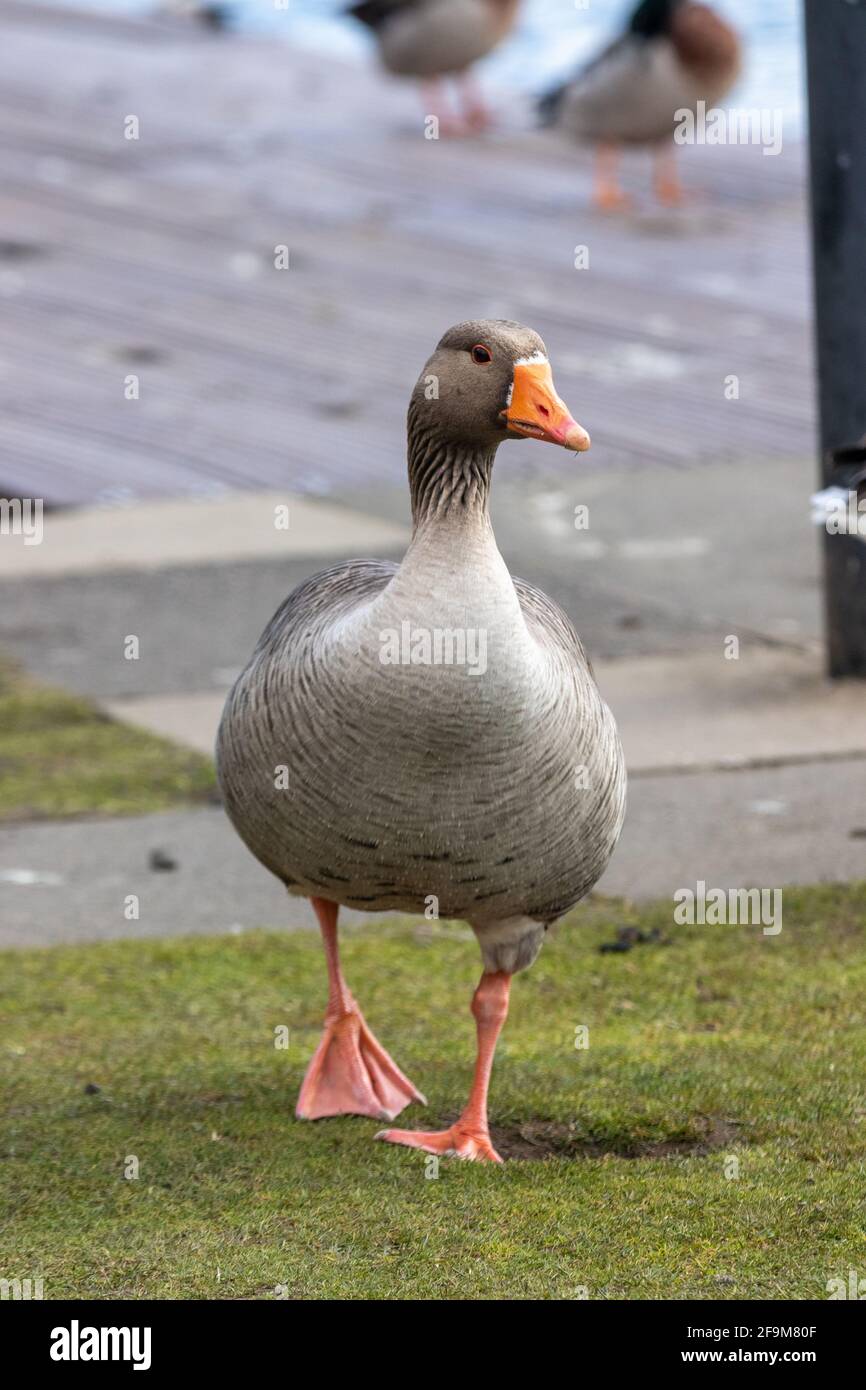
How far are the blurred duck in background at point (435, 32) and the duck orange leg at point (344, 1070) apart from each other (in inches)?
570

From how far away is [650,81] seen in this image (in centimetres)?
1605

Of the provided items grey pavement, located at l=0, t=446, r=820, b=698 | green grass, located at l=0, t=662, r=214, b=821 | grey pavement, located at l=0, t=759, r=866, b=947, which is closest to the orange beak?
grey pavement, located at l=0, t=759, r=866, b=947

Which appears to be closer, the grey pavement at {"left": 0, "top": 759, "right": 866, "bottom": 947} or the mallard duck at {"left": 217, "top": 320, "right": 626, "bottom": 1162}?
the mallard duck at {"left": 217, "top": 320, "right": 626, "bottom": 1162}

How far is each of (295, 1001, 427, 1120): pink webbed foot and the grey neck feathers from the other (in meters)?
1.33

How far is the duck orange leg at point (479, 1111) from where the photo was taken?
466 cm

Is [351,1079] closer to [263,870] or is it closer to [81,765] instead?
[263,870]

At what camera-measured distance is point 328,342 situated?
45.1 feet

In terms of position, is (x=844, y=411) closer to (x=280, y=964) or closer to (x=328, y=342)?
(x=280, y=964)

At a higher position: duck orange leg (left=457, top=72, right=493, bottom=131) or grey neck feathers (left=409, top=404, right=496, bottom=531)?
duck orange leg (left=457, top=72, right=493, bottom=131)

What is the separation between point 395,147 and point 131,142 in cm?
235

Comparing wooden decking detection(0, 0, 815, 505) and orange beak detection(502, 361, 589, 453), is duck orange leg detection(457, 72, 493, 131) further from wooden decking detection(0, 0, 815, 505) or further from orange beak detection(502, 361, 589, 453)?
orange beak detection(502, 361, 589, 453)

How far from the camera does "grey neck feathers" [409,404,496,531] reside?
14.4 feet

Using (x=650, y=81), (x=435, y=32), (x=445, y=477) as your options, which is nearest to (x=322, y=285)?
(x=650, y=81)

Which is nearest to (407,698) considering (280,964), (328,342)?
(280,964)
